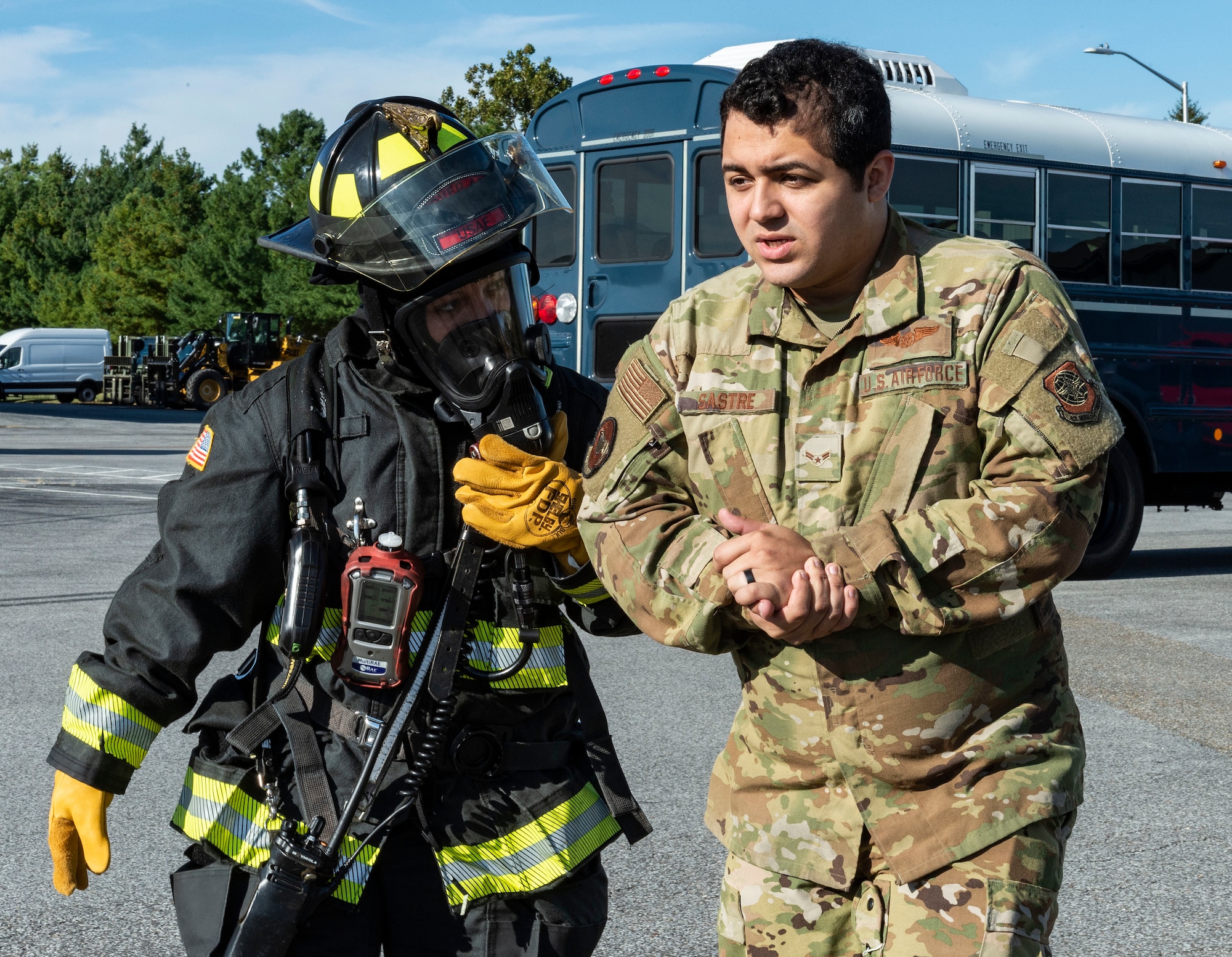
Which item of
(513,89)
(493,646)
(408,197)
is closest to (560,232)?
(408,197)

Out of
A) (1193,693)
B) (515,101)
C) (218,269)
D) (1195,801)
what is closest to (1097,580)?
(1193,693)

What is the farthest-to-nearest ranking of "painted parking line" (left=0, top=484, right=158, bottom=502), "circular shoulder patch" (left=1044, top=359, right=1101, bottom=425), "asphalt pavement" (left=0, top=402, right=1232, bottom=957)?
"painted parking line" (left=0, top=484, right=158, bottom=502) < "asphalt pavement" (left=0, top=402, right=1232, bottom=957) < "circular shoulder patch" (left=1044, top=359, right=1101, bottom=425)

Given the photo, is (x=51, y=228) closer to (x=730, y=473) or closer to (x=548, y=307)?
(x=548, y=307)

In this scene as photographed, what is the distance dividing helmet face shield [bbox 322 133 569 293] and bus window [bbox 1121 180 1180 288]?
8334 millimetres

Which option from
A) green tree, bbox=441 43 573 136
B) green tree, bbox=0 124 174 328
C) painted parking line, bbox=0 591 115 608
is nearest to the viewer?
painted parking line, bbox=0 591 115 608

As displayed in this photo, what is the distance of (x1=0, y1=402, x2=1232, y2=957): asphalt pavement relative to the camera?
3.60m

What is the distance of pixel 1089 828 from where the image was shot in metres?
4.37

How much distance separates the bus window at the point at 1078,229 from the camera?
9.64 metres

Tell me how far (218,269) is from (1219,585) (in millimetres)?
47685

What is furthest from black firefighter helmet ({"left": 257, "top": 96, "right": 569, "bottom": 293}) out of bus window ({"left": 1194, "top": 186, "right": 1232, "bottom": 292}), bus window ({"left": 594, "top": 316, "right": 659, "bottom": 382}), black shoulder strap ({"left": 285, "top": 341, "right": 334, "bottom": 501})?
bus window ({"left": 1194, "top": 186, "right": 1232, "bottom": 292})

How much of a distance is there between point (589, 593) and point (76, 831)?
0.91 metres

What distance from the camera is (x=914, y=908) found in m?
1.95

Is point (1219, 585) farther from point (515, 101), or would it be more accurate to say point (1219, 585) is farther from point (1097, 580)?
point (515, 101)

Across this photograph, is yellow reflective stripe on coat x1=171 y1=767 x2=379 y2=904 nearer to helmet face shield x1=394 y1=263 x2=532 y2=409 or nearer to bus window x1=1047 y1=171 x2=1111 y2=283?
helmet face shield x1=394 y1=263 x2=532 y2=409
